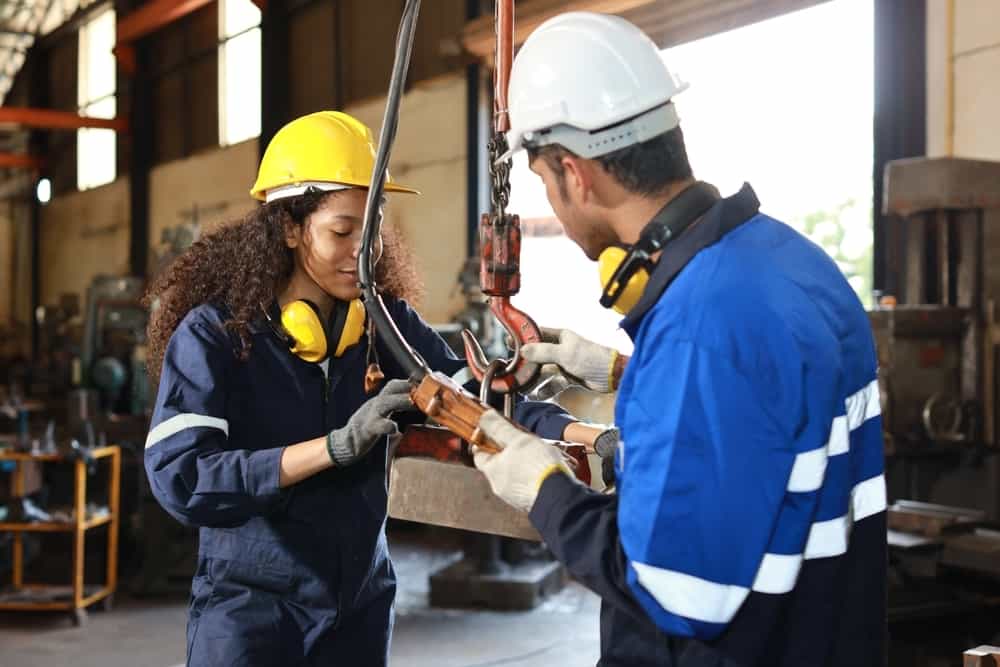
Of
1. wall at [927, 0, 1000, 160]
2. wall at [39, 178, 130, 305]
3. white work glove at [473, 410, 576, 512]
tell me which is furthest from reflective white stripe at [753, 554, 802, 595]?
wall at [39, 178, 130, 305]

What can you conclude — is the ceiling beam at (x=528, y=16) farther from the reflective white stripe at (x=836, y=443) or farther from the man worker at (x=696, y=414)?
the reflective white stripe at (x=836, y=443)

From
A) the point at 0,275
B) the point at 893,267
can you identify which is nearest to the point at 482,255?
the point at 893,267

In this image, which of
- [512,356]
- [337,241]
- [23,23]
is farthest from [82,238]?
[512,356]

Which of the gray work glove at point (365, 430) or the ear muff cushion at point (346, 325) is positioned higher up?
the ear muff cushion at point (346, 325)

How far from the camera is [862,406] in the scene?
43.6 inches

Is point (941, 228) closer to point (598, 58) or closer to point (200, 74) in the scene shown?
point (598, 58)

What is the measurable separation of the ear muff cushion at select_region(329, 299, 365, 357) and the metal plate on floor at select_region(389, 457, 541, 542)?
13.8 inches

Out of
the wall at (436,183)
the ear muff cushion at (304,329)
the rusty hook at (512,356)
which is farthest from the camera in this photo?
the wall at (436,183)

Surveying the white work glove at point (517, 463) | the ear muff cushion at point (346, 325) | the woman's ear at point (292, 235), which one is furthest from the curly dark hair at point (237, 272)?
the white work glove at point (517, 463)

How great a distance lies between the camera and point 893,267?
409cm

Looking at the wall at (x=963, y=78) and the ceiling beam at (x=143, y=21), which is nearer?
the wall at (x=963, y=78)

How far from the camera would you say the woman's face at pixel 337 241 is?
1.76 metres

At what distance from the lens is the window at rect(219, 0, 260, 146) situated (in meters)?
9.13

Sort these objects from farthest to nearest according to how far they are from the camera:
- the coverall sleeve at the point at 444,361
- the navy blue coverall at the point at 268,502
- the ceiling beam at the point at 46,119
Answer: the ceiling beam at the point at 46,119
the coverall sleeve at the point at 444,361
the navy blue coverall at the point at 268,502
